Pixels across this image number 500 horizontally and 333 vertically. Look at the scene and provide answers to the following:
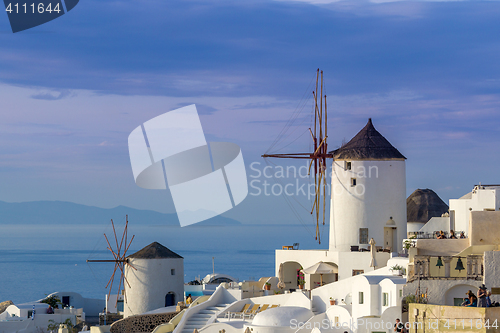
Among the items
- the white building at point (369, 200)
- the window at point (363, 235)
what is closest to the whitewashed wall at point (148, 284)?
the white building at point (369, 200)

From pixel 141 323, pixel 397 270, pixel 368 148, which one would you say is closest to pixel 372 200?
pixel 368 148

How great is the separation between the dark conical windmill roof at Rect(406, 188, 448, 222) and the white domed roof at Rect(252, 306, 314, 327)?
13.9 meters

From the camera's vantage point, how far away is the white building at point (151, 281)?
119 ft

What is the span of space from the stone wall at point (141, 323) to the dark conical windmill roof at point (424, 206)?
46.8 feet

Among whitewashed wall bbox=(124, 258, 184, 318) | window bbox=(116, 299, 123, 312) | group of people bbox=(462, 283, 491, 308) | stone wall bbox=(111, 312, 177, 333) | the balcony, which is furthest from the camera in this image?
window bbox=(116, 299, 123, 312)

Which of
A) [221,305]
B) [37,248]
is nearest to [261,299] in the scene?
[221,305]

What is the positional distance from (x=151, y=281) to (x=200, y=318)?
6.23 meters

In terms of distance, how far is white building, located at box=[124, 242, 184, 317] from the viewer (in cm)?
3625

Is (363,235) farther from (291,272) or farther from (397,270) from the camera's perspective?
(397,270)

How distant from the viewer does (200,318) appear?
3081 cm

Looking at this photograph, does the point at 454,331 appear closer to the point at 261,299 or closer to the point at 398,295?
the point at 398,295

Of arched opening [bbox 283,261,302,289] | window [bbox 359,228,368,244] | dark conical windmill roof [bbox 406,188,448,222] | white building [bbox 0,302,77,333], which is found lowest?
white building [bbox 0,302,77,333]

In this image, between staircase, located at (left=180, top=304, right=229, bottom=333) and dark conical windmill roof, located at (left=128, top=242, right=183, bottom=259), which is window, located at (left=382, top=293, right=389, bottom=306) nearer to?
staircase, located at (left=180, top=304, right=229, bottom=333)

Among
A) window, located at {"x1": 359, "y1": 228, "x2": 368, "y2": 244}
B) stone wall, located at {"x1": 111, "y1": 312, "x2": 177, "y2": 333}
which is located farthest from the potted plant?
stone wall, located at {"x1": 111, "y1": 312, "x2": 177, "y2": 333}
